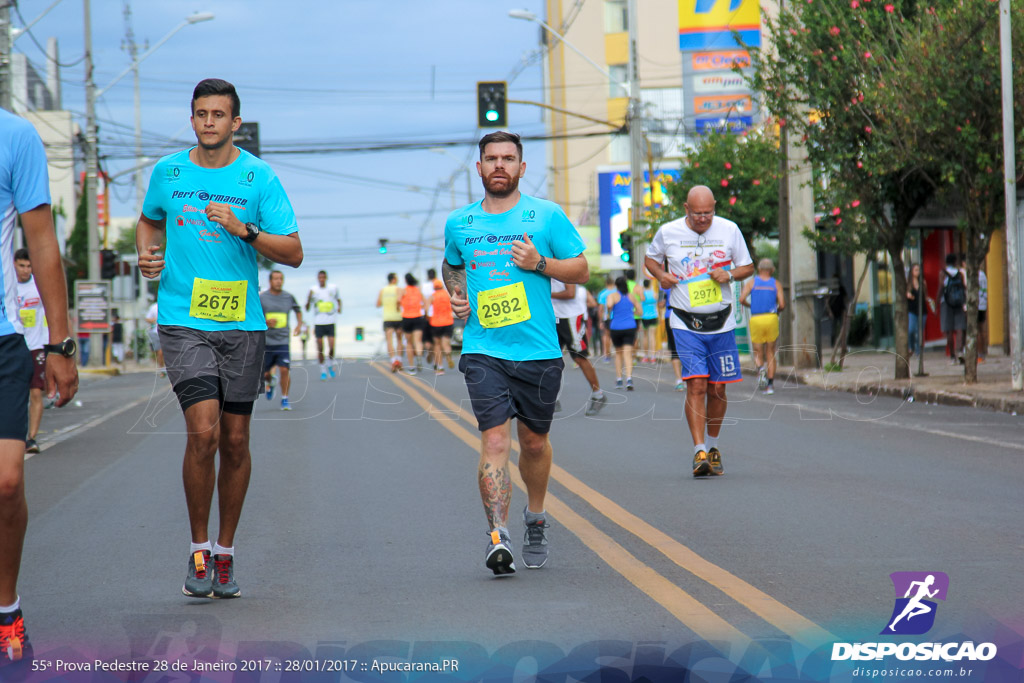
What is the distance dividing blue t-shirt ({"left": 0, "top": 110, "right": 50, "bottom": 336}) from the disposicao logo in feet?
9.91

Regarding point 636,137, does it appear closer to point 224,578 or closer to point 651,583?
point 651,583

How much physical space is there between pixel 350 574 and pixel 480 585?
70cm

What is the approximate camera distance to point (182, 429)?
15953 mm

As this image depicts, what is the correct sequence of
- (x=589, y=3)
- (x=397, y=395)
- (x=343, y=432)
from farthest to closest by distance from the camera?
(x=589, y=3), (x=397, y=395), (x=343, y=432)

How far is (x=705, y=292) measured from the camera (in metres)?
9.76

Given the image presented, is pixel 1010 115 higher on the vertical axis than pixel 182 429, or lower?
higher

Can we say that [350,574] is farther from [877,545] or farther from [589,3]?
[589,3]

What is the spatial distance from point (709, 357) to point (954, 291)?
16.2 m

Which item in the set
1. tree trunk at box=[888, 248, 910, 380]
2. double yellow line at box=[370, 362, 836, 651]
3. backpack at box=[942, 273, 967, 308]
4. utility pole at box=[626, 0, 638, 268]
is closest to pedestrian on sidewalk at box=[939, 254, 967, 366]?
backpack at box=[942, 273, 967, 308]

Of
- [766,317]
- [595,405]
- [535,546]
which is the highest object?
[766,317]

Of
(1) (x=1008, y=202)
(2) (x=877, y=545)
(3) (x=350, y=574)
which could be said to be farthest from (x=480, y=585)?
(1) (x=1008, y=202)

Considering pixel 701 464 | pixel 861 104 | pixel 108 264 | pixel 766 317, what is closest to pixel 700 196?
pixel 701 464

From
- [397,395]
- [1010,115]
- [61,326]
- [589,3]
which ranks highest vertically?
[589,3]

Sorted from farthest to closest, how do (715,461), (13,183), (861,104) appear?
1. (861,104)
2. (715,461)
3. (13,183)
